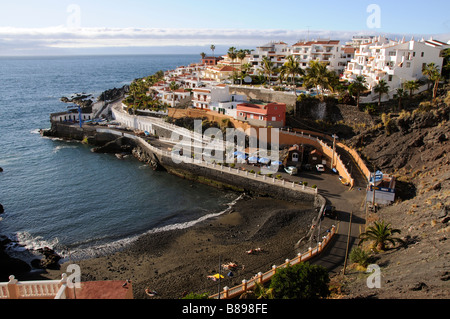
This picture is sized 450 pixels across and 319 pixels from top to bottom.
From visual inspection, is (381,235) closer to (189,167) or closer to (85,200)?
(189,167)

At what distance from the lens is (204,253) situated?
3161cm

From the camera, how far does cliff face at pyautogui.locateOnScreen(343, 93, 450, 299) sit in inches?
748

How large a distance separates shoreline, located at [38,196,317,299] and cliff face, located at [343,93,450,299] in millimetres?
7690

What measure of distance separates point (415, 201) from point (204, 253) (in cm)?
1938

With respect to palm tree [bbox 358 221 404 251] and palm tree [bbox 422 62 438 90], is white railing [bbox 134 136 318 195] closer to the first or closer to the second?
palm tree [bbox 358 221 404 251]

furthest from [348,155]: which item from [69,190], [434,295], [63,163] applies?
[63,163]

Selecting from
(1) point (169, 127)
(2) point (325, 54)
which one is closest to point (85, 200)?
(1) point (169, 127)

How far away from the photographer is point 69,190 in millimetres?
46562

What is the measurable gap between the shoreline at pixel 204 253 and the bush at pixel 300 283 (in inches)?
290

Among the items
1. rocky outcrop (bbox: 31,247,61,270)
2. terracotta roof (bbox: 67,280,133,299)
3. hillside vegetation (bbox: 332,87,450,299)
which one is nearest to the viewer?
terracotta roof (bbox: 67,280,133,299)

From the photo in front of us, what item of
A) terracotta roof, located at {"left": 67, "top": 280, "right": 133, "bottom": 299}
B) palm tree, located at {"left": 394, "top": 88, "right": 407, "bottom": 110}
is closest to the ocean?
terracotta roof, located at {"left": 67, "top": 280, "right": 133, "bottom": 299}

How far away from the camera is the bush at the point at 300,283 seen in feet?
61.7
